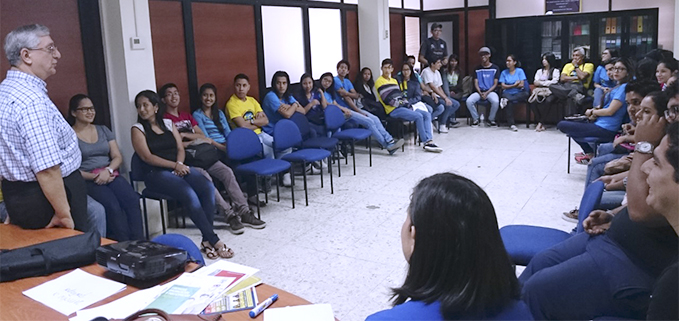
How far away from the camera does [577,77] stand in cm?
856

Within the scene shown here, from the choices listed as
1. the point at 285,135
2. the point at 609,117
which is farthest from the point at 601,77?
the point at 285,135

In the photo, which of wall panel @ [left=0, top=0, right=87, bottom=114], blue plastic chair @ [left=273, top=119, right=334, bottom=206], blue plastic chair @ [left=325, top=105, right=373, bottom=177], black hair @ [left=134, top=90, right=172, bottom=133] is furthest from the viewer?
blue plastic chair @ [left=325, top=105, right=373, bottom=177]

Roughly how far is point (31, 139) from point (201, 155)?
2.13m

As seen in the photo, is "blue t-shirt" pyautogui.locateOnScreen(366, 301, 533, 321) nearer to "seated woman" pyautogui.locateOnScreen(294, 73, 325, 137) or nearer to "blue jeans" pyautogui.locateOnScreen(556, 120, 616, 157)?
"blue jeans" pyautogui.locateOnScreen(556, 120, 616, 157)

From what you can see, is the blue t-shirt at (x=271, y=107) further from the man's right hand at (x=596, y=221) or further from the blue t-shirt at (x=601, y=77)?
the blue t-shirt at (x=601, y=77)

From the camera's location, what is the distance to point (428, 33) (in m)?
10.6

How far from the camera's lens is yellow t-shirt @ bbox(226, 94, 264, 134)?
18.0 ft

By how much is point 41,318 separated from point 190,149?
2884 millimetres

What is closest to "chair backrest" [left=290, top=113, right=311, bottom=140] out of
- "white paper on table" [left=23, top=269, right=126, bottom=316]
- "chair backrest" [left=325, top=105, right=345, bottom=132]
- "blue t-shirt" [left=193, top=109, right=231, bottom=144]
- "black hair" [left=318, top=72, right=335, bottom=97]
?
"chair backrest" [left=325, top=105, right=345, bottom=132]

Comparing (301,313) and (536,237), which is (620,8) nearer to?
(536,237)

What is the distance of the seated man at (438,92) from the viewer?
890 centimetres

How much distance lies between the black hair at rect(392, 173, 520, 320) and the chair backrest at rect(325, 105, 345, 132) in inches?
197

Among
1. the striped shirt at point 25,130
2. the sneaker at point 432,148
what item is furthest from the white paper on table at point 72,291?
the sneaker at point 432,148

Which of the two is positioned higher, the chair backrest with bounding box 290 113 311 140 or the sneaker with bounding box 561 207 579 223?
the chair backrest with bounding box 290 113 311 140
